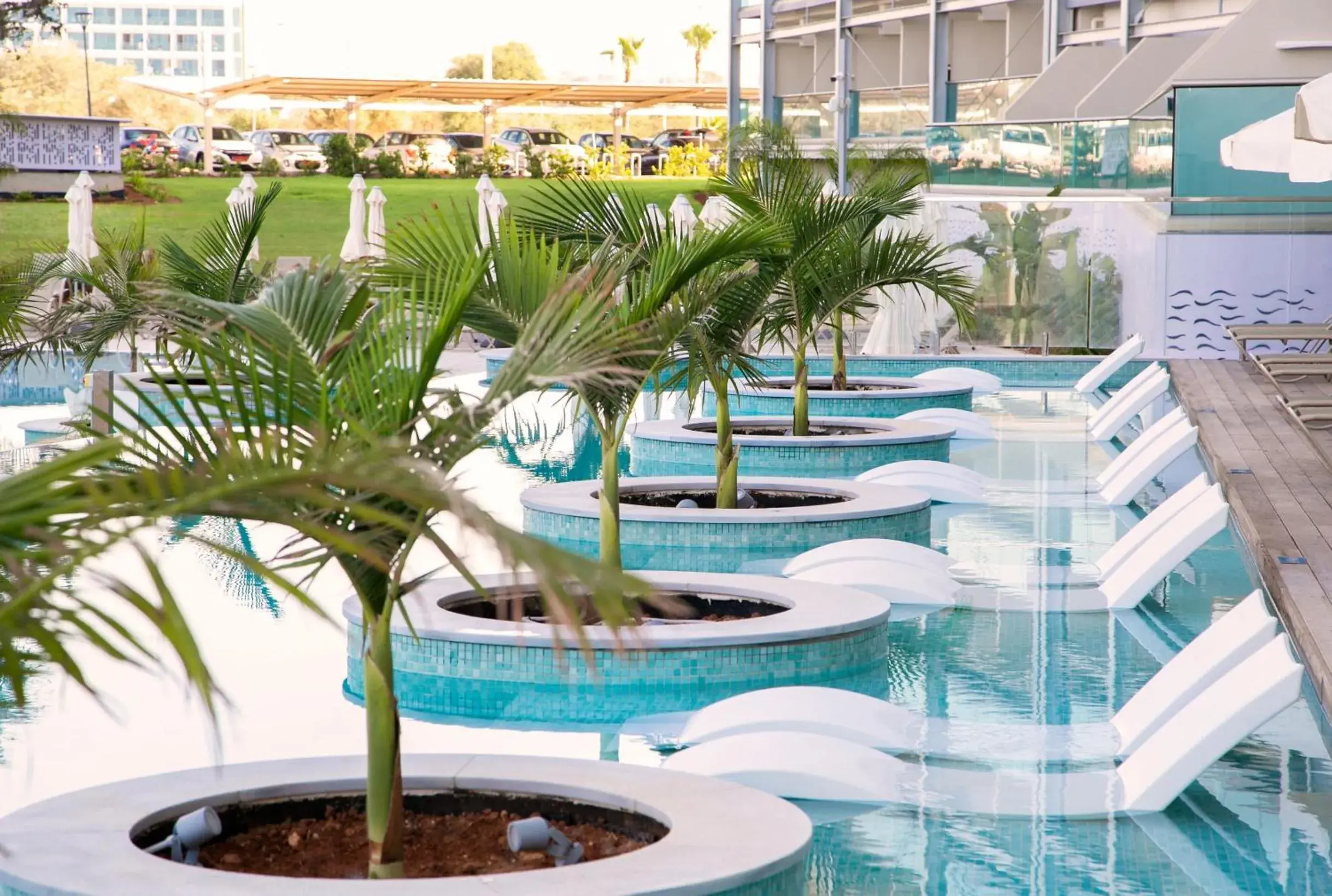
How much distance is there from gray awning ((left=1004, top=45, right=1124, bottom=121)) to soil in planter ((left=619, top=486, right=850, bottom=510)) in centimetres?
2094

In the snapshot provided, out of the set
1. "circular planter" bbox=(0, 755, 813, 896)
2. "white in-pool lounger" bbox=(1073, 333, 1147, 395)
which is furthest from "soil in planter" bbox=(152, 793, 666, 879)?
"white in-pool lounger" bbox=(1073, 333, 1147, 395)

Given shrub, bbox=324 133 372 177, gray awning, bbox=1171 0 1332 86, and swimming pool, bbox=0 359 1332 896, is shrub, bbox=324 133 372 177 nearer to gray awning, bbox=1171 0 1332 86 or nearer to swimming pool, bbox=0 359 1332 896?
gray awning, bbox=1171 0 1332 86

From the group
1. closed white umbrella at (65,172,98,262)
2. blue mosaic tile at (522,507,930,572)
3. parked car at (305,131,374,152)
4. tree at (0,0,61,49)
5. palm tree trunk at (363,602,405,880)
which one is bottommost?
blue mosaic tile at (522,507,930,572)

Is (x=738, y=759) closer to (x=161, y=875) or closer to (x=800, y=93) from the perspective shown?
(x=161, y=875)

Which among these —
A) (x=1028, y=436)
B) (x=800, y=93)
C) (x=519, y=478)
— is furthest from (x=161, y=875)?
(x=800, y=93)

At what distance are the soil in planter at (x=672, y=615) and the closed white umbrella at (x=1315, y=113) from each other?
3.26m

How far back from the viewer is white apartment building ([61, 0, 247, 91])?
11706 cm

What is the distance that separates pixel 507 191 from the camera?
3922 centimetres

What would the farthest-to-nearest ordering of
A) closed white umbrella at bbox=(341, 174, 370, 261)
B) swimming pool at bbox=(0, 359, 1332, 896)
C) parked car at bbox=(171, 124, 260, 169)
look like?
parked car at bbox=(171, 124, 260, 169) < closed white umbrella at bbox=(341, 174, 370, 261) < swimming pool at bbox=(0, 359, 1332, 896)

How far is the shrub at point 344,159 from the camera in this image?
4359 centimetres

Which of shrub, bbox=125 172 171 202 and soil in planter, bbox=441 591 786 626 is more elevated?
shrub, bbox=125 172 171 202

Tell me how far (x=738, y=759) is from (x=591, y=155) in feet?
137

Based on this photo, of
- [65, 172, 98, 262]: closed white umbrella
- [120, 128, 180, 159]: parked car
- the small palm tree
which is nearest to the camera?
the small palm tree

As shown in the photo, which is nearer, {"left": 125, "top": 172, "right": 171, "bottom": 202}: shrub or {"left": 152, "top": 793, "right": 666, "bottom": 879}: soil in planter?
{"left": 152, "top": 793, "right": 666, "bottom": 879}: soil in planter
